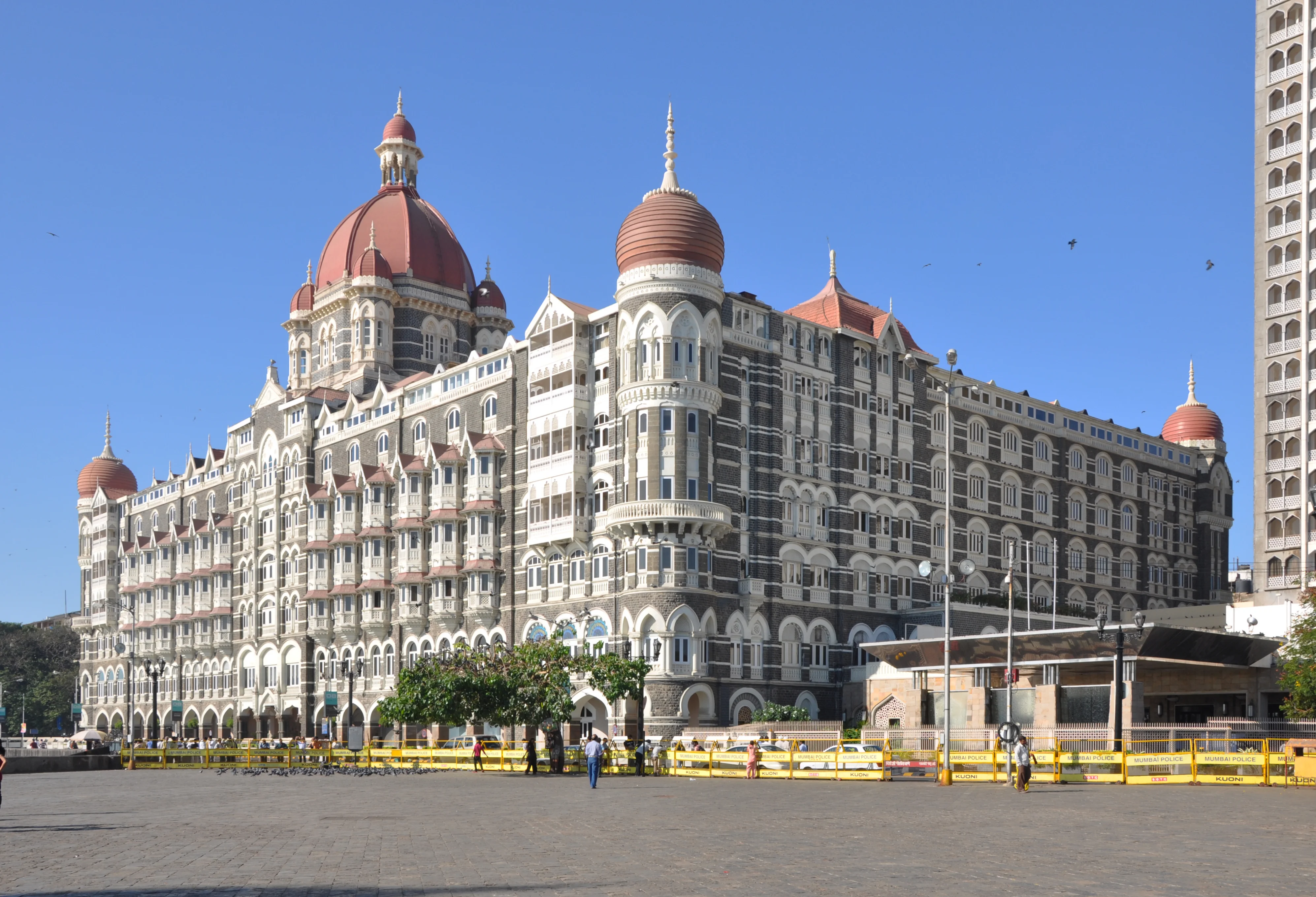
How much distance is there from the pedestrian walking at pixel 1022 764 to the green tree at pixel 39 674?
114 metres

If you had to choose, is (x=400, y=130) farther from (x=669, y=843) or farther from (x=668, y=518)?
(x=669, y=843)

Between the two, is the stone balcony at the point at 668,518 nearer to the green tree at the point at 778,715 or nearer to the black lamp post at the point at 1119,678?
the green tree at the point at 778,715

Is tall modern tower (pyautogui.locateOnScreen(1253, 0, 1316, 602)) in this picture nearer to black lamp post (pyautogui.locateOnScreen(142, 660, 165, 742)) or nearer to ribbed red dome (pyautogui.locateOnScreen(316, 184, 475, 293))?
ribbed red dome (pyautogui.locateOnScreen(316, 184, 475, 293))

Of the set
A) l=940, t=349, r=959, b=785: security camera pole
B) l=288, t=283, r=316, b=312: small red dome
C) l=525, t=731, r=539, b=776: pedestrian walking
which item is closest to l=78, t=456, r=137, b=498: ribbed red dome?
l=288, t=283, r=316, b=312: small red dome

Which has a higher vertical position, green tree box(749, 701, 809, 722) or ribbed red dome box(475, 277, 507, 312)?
ribbed red dome box(475, 277, 507, 312)

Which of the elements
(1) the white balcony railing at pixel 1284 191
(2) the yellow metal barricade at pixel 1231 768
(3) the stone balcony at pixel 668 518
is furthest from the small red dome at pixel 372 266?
(2) the yellow metal barricade at pixel 1231 768

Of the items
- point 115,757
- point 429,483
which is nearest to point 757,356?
point 429,483

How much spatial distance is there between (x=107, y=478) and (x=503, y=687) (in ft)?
263

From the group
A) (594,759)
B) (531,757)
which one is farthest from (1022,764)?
(531,757)

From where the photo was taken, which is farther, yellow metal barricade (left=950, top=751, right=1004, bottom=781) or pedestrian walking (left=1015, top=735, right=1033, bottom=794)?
yellow metal barricade (left=950, top=751, right=1004, bottom=781)

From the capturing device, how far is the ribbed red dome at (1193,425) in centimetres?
10031

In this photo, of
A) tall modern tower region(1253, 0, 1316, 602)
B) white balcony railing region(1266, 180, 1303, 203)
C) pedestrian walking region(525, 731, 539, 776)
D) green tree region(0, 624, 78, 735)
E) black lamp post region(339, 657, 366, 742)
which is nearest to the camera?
pedestrian walking region(525, 731, 539, 776)

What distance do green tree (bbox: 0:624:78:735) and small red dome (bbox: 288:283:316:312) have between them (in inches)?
2005

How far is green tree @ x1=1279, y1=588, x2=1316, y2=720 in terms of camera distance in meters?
50.2
